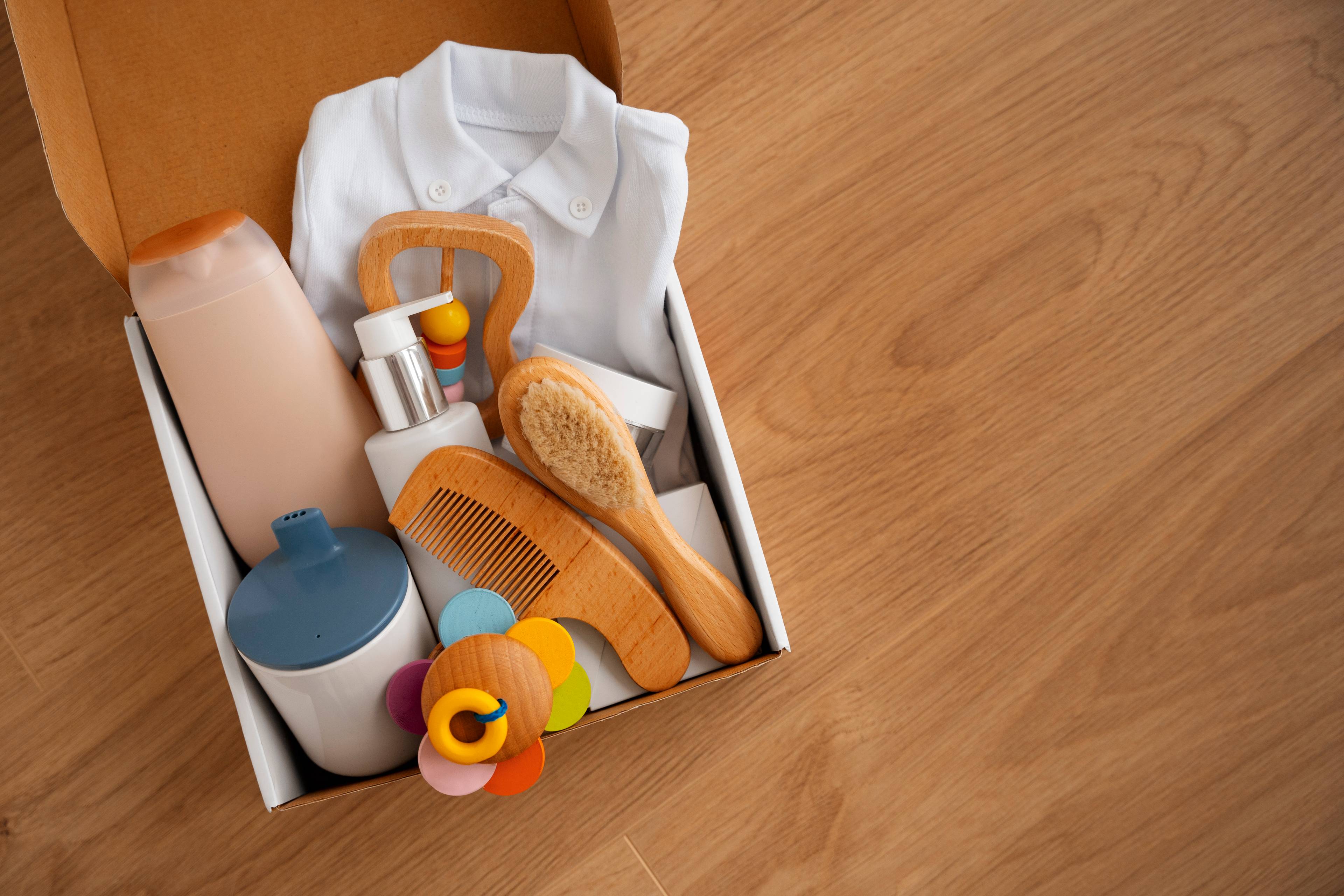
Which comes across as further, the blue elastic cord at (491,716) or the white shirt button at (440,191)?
the white shirt button at (440,191)

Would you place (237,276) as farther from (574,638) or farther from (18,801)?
(18,801)

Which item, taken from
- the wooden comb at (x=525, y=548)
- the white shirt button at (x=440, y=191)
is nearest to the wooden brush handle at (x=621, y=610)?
the wooden comb at (x=525, y=548)

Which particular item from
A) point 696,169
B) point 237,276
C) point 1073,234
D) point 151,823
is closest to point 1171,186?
point 1073,234

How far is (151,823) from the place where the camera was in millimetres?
488

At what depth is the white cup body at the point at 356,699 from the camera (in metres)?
0.36

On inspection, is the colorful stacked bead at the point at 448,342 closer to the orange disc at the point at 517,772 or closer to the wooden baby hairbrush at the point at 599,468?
the wooden baby hairbrush at the point at 599,468

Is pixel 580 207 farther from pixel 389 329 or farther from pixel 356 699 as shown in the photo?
pixel 356 699

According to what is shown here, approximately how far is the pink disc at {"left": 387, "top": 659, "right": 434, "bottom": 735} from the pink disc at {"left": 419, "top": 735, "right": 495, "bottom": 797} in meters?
0.03

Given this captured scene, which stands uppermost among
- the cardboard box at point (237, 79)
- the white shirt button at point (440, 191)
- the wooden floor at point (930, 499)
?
the cardboard box at point (237, 79)

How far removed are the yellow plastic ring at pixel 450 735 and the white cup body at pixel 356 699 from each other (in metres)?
0.06

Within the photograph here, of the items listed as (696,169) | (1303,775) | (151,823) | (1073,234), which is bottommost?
(1303,775)

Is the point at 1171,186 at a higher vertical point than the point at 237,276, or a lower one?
lower

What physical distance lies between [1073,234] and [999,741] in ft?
1.13

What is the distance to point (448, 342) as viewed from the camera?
1.38 feet
